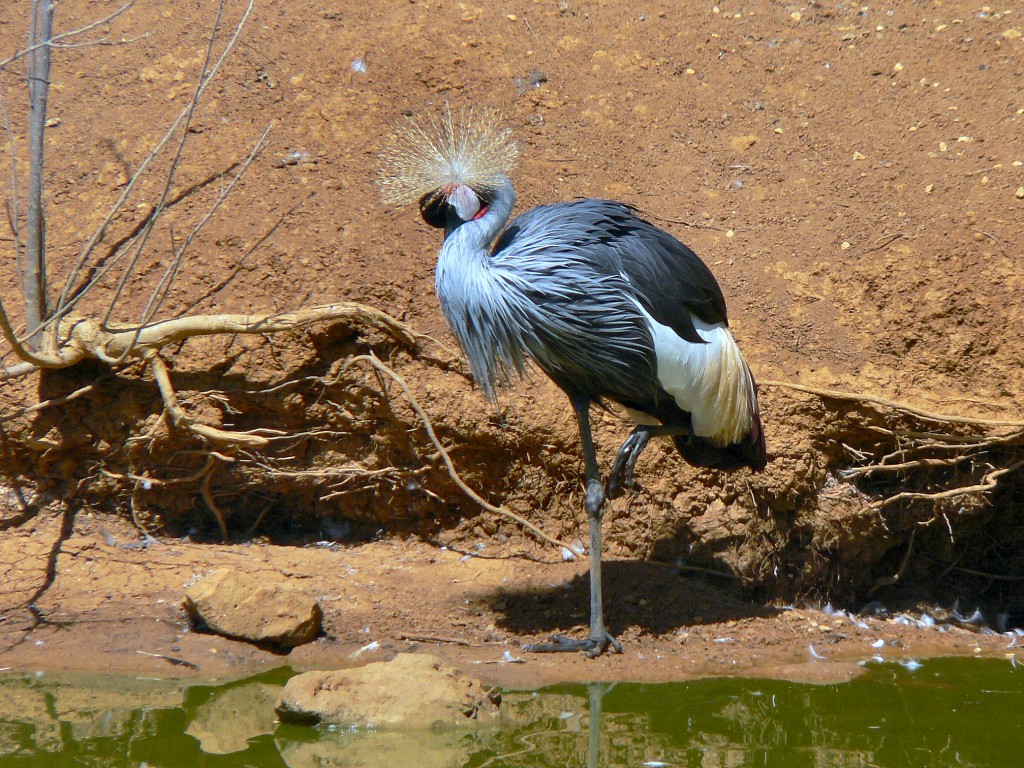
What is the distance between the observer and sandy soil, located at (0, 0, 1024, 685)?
3922 millimetres

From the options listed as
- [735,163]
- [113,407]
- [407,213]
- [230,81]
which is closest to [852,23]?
[735,163]

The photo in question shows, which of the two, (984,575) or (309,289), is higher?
(309,289)

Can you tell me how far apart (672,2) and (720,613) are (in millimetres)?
3672

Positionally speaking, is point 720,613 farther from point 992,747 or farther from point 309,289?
point 309,289

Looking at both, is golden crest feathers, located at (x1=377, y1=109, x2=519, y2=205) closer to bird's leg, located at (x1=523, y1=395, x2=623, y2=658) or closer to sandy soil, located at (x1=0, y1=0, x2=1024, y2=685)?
sandy soil, located at (x1=0, y1=0, x2=1024, y2=685)

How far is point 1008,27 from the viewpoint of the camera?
18.1 feet

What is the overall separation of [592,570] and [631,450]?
18.8 inches

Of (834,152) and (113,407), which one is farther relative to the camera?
(834,152)

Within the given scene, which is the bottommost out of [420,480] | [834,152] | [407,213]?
[420,480]

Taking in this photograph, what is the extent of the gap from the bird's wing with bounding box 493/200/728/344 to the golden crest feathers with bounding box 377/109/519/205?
0.74 feet

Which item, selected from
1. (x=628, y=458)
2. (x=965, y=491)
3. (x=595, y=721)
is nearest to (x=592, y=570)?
(x=628, y=458)

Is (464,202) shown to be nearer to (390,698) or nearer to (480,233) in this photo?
(480,233)

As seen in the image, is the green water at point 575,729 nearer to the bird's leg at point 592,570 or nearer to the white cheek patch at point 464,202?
the bird's leg at point 592,570

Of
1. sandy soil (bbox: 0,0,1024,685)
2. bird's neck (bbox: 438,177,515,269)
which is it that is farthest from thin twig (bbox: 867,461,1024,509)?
bird's neck (bbox: 438,177,515,269)
